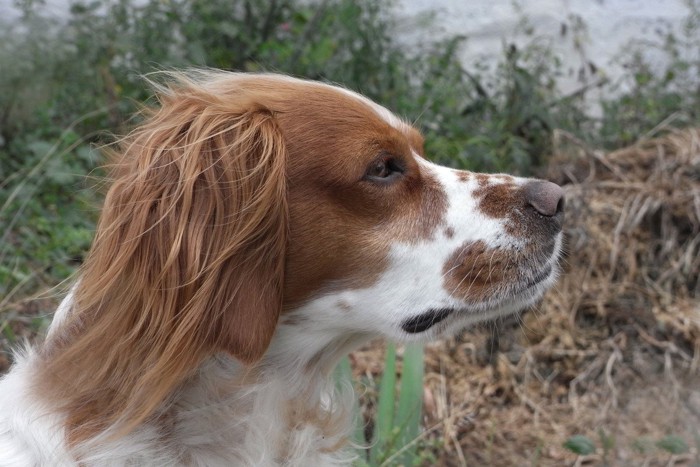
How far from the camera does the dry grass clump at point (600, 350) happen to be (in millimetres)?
3139

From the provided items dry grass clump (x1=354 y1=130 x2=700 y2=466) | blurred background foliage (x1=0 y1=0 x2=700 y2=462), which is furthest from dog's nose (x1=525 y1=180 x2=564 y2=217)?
blurred background foliage (x1=0 y1=0 x2=700 y2=462)

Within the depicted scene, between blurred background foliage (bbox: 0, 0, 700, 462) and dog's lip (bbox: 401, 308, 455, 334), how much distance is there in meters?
2.17

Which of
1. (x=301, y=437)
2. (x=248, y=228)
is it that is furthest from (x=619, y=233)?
(x=248, y=228)

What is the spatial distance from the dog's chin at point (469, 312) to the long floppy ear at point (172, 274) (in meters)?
0.33

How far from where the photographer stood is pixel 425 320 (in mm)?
1983

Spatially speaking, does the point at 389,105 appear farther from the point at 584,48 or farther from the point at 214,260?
the point at 214,260

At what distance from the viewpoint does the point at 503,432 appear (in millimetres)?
3203

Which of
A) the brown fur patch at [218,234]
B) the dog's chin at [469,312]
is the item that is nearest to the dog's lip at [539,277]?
the dog's chin at [469,312]

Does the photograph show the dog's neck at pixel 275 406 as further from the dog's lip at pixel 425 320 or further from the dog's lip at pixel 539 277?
the dog's lip at pixel 539 277

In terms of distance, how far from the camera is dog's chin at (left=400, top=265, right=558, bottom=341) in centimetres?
198

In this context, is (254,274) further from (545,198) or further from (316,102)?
(545,198)

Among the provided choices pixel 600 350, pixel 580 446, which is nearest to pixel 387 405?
pixel 580 446

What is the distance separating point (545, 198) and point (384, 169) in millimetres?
377

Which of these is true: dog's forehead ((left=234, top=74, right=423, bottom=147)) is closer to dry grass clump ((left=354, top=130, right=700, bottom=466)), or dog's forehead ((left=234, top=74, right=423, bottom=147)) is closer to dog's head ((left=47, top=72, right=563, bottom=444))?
dog's head ((left=47, top=72, right=563, bottom=444))
